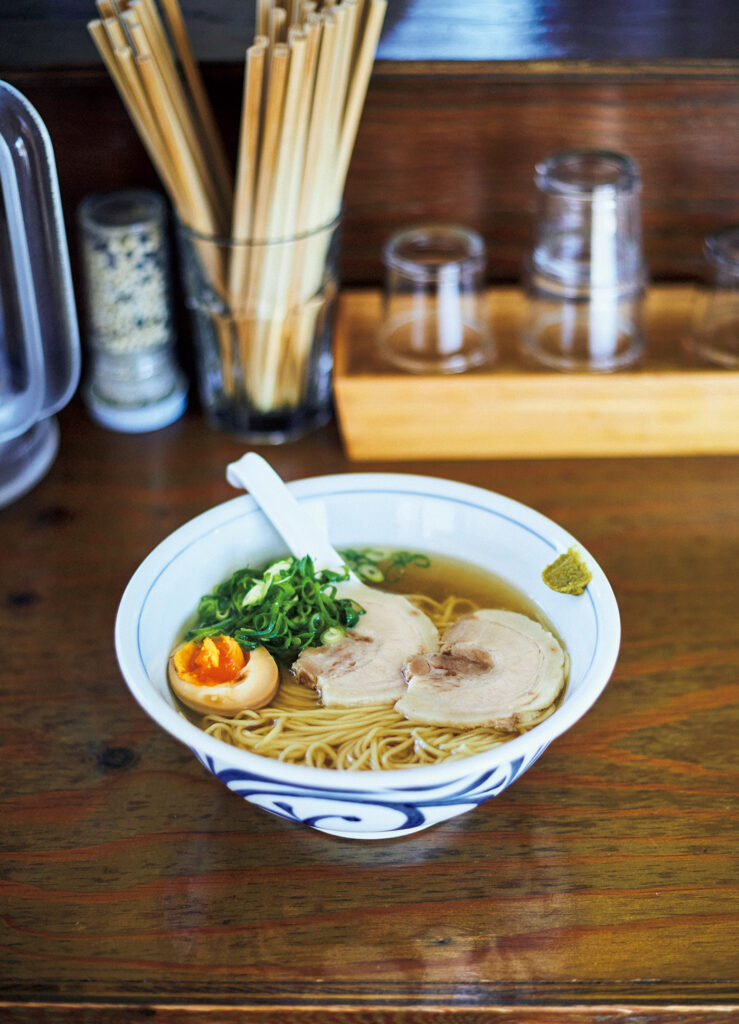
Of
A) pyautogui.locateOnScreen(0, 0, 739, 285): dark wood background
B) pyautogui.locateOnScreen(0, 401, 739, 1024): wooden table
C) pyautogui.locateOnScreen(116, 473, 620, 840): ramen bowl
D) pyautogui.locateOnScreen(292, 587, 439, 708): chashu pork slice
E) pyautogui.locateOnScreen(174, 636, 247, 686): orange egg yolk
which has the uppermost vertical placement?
pyautogui.locateOnScreen(0, 0, 739, 285): dark wood background

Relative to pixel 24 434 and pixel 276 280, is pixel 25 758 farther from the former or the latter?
pixel 276 280

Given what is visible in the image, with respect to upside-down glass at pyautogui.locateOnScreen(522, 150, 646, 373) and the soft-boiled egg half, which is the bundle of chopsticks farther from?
the soft-boiled egg half

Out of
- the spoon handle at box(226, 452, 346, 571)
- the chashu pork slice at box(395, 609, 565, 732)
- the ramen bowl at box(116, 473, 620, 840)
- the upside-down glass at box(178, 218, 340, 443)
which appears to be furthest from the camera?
the upside-down glass at box(178, 218, 340, 443)

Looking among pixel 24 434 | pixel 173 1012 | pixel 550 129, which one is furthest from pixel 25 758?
pixel 550 129

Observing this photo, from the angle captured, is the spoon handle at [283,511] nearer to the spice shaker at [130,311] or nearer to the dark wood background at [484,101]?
the spice shaker at [130,311]

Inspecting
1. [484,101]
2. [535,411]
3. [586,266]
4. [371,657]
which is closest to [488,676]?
[371,657]

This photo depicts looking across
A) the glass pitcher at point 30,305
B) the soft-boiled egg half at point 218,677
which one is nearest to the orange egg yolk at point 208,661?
the soft-boiled egg half at point 218,677

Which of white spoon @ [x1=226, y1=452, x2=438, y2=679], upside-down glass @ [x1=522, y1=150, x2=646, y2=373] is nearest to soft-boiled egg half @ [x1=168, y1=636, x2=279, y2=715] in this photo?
white spoon @ [x1=226, y1=452, x2=438, y2=679]
